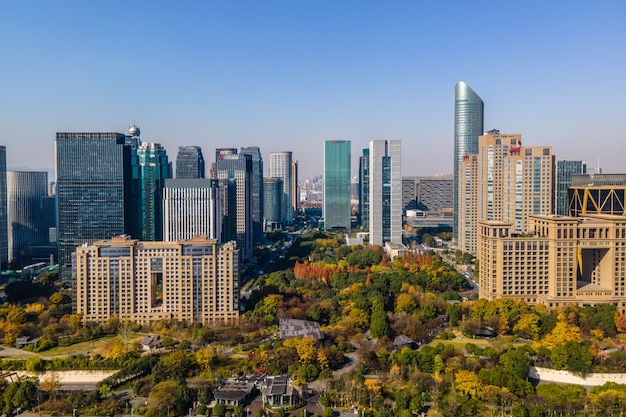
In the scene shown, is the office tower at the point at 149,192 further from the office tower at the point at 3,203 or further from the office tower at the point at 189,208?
the office tower at the point at 3,203

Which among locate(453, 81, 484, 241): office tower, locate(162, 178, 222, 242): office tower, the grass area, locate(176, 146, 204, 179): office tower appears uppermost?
locate(453, 81, 484, 241): office tower

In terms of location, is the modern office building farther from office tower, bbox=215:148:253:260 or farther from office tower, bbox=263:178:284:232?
office tower, bbox=263:178:284:232

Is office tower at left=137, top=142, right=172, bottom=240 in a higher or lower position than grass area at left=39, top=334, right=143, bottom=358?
higher

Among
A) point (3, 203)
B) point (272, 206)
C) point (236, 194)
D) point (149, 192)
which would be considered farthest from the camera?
point (272, 206)

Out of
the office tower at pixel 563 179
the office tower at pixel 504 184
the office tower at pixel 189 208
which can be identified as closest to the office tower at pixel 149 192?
the office tower at pixel 189 208

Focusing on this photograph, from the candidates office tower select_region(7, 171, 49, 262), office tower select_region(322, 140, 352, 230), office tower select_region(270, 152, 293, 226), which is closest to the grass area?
office tower select_region(7, 171, 49, 262)

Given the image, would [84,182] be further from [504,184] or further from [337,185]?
[337,185]

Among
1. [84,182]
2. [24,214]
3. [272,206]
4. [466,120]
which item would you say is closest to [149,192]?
[84,182]
